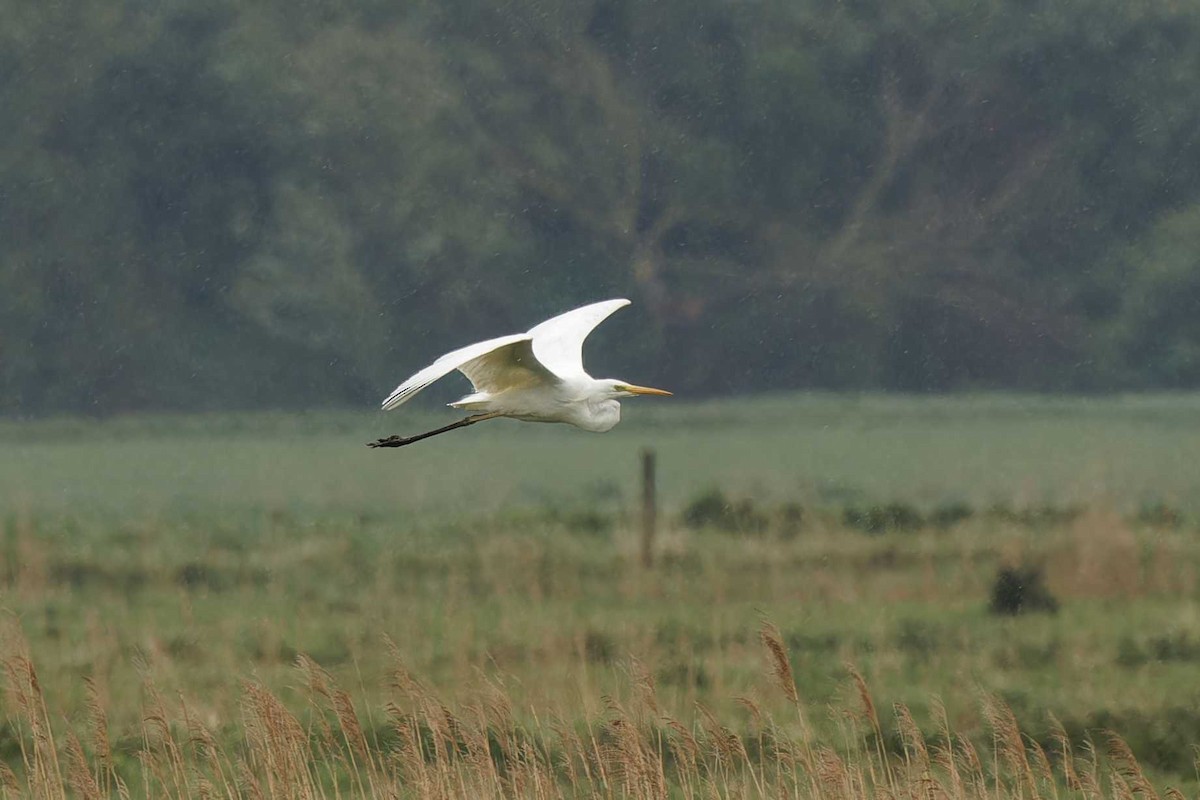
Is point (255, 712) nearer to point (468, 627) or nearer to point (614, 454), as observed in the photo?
point (468, 627)

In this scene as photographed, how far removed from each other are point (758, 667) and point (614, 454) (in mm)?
13666

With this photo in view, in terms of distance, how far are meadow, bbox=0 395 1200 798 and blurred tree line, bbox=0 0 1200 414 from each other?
1039 cm

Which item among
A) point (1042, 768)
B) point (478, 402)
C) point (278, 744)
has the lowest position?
point (1042, 768)

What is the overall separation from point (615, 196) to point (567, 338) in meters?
23.9

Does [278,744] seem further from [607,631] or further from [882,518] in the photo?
[882,518]

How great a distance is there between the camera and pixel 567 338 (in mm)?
9945

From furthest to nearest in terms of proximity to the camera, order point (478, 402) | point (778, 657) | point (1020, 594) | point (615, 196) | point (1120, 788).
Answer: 1. point (615, 196)
2. point (1020, 594)
3. point (478, 402)
4. point (1120, 788)
5. point (778, 657)

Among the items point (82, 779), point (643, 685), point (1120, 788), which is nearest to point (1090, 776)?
point (1120, 788)

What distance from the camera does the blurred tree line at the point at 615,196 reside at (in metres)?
33.0

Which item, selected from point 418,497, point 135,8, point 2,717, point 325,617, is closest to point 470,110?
point 135,8

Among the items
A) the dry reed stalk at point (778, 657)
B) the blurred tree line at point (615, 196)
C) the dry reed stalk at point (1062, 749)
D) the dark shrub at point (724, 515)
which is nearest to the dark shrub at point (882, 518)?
the dark shrub at point (724, 515)

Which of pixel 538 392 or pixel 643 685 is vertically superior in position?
pixel 538 392

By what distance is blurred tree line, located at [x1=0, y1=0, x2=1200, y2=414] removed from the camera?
108ft

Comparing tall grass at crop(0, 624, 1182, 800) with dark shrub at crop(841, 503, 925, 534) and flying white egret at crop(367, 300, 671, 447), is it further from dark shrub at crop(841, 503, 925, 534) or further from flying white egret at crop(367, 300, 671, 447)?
dark shrub at crop(841, 503, 925, 534)
